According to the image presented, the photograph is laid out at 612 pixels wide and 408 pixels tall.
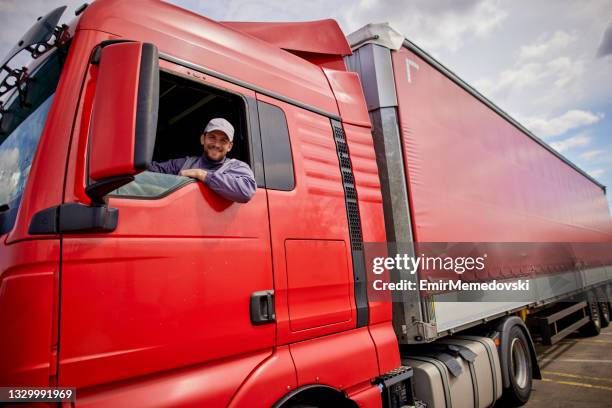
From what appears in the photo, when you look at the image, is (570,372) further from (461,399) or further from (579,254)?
(461,399)

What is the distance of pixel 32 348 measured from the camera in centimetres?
140

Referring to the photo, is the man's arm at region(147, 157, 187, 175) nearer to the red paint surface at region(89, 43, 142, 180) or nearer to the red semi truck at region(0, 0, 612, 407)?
the red semi truck at region(0, 0, 612, 407)

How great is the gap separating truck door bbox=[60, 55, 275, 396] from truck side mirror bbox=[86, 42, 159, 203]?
64 mm

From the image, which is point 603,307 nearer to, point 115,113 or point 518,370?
point 518,370

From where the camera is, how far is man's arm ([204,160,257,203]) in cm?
198

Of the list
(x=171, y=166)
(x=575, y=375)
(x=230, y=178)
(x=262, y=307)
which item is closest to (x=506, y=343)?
(x=575, y=375)

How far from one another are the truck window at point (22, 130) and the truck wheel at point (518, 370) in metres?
4.51

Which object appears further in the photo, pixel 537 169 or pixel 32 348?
pixel 537 169

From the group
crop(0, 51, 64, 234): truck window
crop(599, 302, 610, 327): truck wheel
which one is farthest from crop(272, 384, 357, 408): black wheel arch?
crop(599, 302, 610, 327): truck wheel

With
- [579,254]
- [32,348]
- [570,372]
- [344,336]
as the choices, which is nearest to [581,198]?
[579,254]

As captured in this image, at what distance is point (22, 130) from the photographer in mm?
1950

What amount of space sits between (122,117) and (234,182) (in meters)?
0.65

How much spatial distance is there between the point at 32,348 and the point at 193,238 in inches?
28.5

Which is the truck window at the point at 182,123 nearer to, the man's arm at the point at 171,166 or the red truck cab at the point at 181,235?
the red truck cab at the point at 181,235
